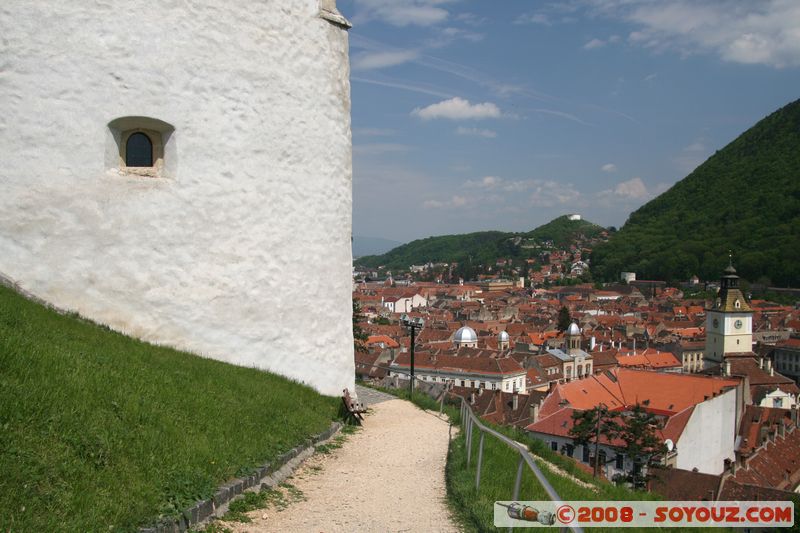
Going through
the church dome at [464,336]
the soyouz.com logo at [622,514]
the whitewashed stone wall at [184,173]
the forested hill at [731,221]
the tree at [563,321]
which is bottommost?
the church dome at [464,336]

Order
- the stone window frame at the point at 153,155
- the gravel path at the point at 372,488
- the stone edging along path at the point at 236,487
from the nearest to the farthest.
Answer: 1. the stone edging along path at the point at 236,487
2. the gravel path at the point at 372,488
3. the stone window frame at the point at 153,155

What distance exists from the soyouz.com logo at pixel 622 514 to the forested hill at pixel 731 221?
124 m

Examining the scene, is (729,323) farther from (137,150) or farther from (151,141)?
(137,150)

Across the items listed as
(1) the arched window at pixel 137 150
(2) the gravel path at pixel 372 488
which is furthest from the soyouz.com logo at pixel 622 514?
(1) the arched window at pixel 137 150

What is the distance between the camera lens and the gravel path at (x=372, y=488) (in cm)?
538

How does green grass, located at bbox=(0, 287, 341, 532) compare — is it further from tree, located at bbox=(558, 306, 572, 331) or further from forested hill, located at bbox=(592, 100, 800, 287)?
forested hill, located at bbox=(592, 100, 800, 287)

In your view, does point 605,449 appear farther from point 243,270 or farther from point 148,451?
point 148,451

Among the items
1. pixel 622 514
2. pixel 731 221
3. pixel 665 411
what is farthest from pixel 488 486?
pixel 731 221

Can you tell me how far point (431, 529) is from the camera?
17.5 feet

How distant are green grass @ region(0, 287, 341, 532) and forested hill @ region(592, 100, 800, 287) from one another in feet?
419

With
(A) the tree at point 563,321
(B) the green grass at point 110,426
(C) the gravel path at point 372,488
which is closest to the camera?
(B) the green grass at point 110,426

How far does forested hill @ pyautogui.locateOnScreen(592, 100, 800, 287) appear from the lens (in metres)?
123

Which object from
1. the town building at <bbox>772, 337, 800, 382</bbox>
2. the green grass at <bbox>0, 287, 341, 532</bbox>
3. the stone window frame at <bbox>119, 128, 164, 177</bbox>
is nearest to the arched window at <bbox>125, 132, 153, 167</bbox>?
the stone window frame at <bbox>119, 128, 164, 177</bbox>

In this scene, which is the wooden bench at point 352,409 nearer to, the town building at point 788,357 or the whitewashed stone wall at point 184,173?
the whitewashed stone wall at point 184,173
